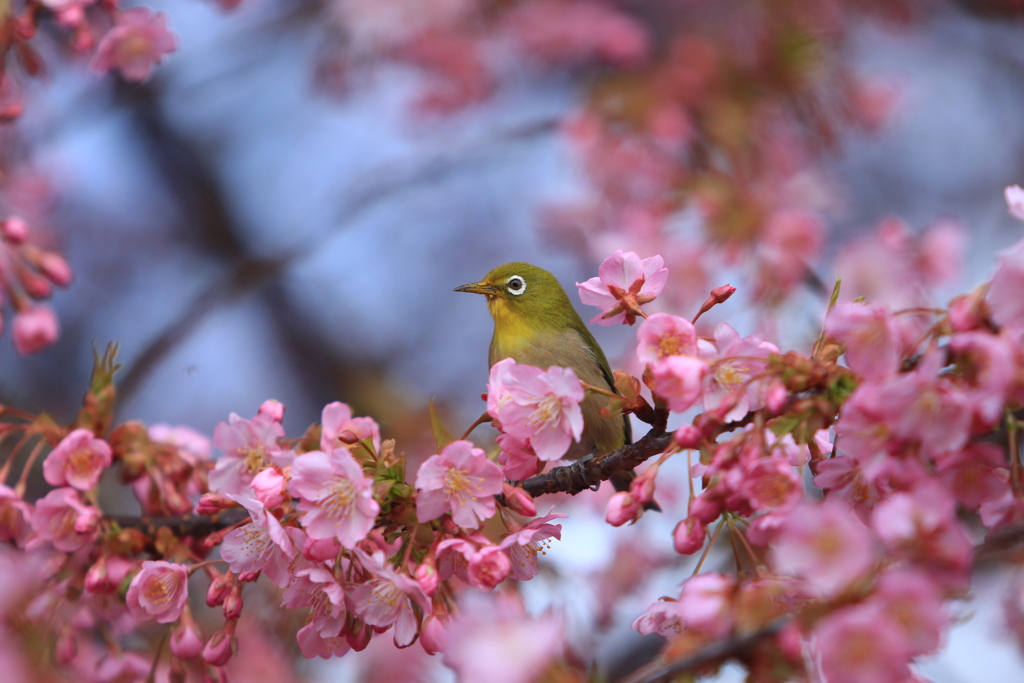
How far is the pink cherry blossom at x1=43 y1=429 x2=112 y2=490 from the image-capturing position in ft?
6.16

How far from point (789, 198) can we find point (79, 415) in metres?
3.36

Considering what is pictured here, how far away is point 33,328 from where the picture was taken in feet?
7.41

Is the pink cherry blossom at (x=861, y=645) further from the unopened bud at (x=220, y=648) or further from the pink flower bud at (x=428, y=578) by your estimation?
the unopened bud at (x=220, y=648)

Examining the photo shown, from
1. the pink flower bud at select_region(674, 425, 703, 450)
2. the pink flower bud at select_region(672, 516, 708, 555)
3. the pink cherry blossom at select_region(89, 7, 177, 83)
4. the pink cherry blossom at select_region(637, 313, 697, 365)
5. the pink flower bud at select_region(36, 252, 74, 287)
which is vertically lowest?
the pink flower bud at select_region(672, 516, 708, 555)

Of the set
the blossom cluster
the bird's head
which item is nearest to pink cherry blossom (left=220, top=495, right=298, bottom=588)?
the blossom cluster

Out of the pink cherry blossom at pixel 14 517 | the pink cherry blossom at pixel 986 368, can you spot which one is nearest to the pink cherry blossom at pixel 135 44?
the pink cherry blossom at pixel 14 517

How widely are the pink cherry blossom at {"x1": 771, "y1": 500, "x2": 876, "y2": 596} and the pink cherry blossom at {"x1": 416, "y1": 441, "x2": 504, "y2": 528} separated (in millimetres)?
610

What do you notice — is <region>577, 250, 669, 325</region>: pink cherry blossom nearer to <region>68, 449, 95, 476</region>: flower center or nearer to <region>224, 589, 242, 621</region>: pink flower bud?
<region>224, 589, 242, 621</region>: pink flower bud

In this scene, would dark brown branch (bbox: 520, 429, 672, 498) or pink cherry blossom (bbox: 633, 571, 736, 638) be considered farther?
dark brown branch (bbox: 520, 429, 672, 498)

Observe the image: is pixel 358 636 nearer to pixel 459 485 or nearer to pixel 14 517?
pixel 459 485

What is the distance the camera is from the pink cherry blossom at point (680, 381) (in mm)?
1305

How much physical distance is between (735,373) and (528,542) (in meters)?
0.53

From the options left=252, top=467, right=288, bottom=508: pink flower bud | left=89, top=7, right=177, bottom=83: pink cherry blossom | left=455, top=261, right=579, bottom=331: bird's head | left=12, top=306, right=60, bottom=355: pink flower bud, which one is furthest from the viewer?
left=455, top=261, right=579, bottom=331: bird's head

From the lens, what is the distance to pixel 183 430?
2340 millimetres
